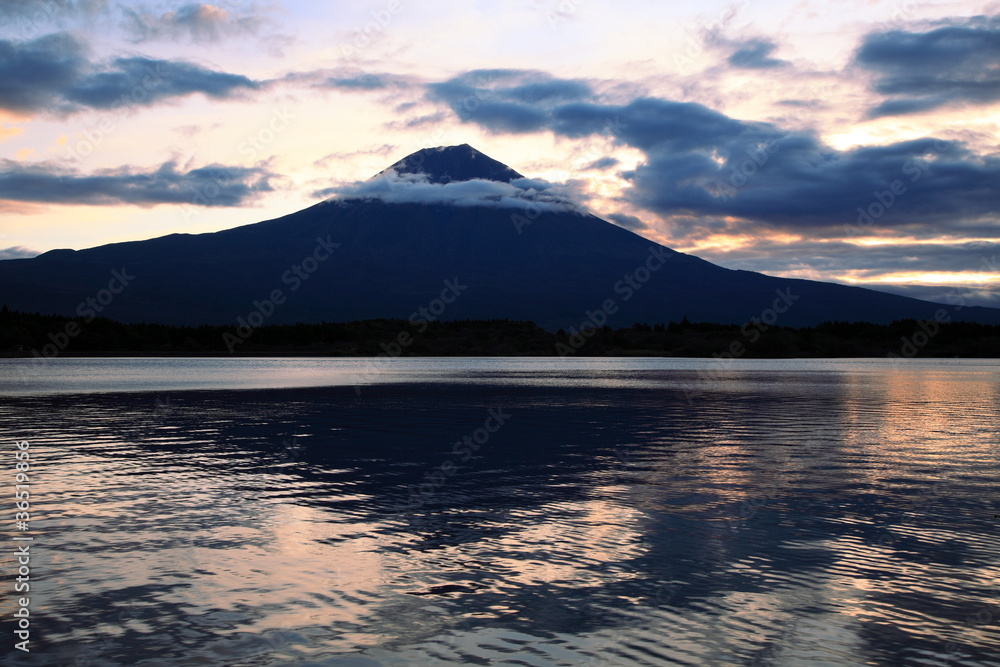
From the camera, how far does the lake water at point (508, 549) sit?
11222 millimetres

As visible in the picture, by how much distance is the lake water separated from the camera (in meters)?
11.2

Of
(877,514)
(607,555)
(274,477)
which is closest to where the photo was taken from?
(607,555)

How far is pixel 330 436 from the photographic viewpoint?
36469 millimetres

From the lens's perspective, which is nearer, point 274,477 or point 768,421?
point 274,477

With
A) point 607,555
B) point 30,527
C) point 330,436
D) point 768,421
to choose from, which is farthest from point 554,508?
point 768,421

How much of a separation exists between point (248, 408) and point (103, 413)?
8528mm

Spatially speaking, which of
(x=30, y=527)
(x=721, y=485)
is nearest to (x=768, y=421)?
(x=721, y=485)

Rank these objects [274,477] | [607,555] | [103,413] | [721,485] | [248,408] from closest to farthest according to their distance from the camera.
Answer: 1. [607,555]
2. [721,485]
3. [274,477]
4. [103,413]
5. [248,408]

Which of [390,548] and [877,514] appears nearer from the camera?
[390,548]

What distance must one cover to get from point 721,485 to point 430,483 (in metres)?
8.52

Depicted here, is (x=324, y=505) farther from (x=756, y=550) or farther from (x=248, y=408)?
(x=248, y=408)

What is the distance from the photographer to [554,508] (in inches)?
807

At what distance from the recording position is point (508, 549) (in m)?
16.2

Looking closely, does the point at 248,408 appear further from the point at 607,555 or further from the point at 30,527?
the point at 607,555
